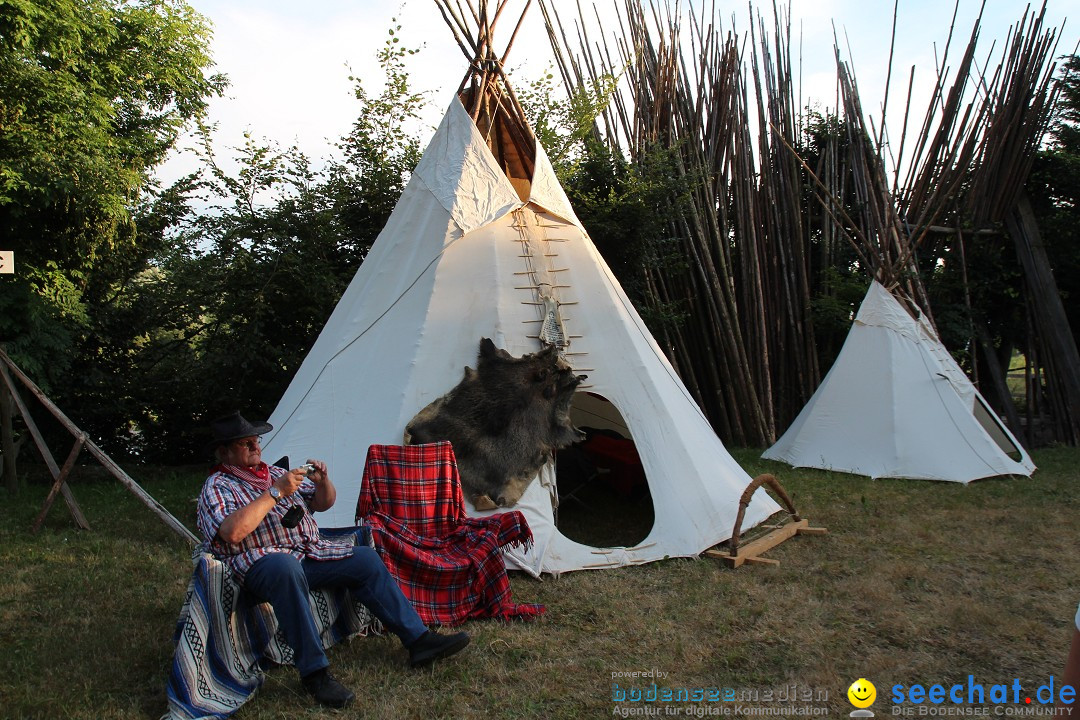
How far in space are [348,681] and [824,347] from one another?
700cm

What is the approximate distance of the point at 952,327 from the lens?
7938 millimetres

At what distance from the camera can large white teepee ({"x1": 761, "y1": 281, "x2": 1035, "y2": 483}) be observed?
6.08 metres

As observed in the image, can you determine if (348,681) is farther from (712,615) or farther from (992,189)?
(992,189)

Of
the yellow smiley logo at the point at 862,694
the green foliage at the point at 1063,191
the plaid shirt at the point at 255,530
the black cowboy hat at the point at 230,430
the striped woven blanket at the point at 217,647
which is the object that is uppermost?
the green foliage at the point at 1063,191

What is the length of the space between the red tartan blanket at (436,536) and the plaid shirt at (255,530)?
Answer: 1.19 ft

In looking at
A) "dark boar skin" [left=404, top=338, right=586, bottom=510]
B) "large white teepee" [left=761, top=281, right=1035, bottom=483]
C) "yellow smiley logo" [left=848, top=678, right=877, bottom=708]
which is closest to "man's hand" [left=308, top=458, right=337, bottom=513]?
"dark boar skin" [left=404, top=338, right=586, bottom=510]

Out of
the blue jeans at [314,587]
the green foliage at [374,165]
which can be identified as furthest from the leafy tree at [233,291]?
the blue jeans at [314,587]

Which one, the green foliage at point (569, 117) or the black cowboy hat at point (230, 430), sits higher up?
the green foliage at point (569, 117)

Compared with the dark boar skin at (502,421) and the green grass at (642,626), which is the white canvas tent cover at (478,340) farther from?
the green grass at (642,626)

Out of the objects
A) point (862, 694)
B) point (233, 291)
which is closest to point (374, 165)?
point (233, 291)

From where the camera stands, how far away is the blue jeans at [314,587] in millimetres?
2463

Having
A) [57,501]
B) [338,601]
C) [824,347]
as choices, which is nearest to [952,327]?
[824,347]

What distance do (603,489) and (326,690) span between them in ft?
12.9

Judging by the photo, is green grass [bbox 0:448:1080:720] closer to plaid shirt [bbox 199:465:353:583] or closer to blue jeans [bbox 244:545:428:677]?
blue jeans [bbox 244:545:428:677]
